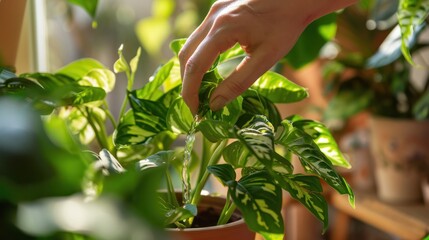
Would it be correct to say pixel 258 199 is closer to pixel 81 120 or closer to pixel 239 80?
pixel 239 80

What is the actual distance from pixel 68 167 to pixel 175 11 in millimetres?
2400

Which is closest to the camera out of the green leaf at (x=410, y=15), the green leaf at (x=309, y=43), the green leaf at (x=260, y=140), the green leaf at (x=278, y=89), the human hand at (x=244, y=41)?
the green leaf at (x=260, y=140)

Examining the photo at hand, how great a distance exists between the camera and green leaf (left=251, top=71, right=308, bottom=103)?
0.77 metres

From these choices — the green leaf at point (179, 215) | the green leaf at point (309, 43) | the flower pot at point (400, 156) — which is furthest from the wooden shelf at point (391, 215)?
the green leaf at point (179, 215)

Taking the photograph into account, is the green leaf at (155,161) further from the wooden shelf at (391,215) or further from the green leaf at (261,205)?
the wooden shelf at (391,215)

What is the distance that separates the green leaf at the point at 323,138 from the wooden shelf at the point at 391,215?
0.80 meters

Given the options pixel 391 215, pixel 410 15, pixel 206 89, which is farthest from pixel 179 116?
pixel 391 215

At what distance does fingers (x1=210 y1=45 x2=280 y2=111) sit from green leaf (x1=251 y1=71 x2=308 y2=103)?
95 millimetres

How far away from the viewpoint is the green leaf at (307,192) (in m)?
0.62

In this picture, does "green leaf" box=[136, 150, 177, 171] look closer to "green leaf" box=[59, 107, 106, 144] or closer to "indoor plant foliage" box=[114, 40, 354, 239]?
"indoor plant foliage" box=[114, 40, 354, 239]

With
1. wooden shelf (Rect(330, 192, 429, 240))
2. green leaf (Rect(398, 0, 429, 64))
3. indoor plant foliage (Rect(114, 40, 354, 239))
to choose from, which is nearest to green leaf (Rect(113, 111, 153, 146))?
indoor plant foliage (Rect(114, 40, 354, 239))

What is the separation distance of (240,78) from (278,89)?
0.12 meters

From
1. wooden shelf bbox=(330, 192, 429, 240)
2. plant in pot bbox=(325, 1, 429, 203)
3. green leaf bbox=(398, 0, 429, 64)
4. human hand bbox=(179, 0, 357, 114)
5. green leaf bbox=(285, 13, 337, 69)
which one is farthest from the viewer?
plant in pot bbox=(325, 1, 429, 203)

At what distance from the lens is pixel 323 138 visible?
766 millimetres
